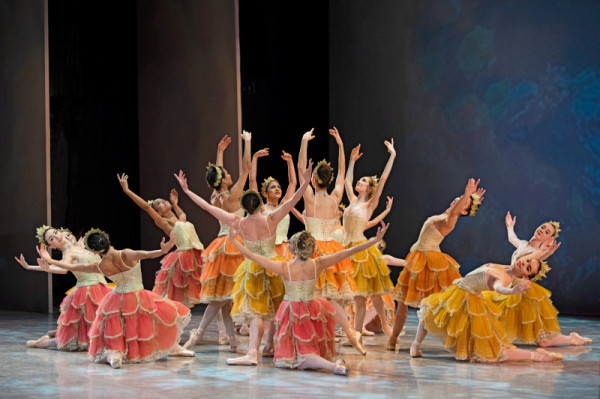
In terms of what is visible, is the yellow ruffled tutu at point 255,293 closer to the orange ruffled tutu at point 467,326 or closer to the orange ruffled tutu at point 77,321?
the orange ruffled tutu at point 467,326

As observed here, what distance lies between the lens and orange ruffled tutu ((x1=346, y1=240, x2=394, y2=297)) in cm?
617

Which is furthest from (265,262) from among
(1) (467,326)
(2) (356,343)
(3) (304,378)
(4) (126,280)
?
(1) (467,326)

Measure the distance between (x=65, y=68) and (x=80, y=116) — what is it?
0.58m

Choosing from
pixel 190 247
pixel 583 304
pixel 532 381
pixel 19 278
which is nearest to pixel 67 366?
pixel 190 247

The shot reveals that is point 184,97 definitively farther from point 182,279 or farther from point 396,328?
point 396,328

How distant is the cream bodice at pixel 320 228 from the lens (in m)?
6.19

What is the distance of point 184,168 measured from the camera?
360 inches

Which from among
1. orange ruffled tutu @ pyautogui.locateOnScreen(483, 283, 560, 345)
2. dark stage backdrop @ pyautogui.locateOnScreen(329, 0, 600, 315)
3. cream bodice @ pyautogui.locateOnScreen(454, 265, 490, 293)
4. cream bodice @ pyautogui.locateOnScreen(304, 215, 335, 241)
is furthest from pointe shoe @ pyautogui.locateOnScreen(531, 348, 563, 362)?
Answer: dark stage backdrop @ pyautogui.locateOnScreen(329, 0, 600, 315)

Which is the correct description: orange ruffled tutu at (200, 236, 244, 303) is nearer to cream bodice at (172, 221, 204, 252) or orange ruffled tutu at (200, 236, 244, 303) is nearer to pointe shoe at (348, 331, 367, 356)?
cream bodice at (172, 221, 204, 252)

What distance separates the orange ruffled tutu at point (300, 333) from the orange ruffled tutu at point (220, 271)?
36.9 inches

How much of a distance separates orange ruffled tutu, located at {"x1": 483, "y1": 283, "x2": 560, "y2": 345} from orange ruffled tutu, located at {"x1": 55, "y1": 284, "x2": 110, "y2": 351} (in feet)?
10.3

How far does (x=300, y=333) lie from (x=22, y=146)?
516 cm

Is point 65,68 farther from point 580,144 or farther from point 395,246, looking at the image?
point 580,144

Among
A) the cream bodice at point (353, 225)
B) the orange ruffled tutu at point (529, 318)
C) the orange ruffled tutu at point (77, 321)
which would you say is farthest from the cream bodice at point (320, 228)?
the orange ruffled tutu at point (77, 321)
